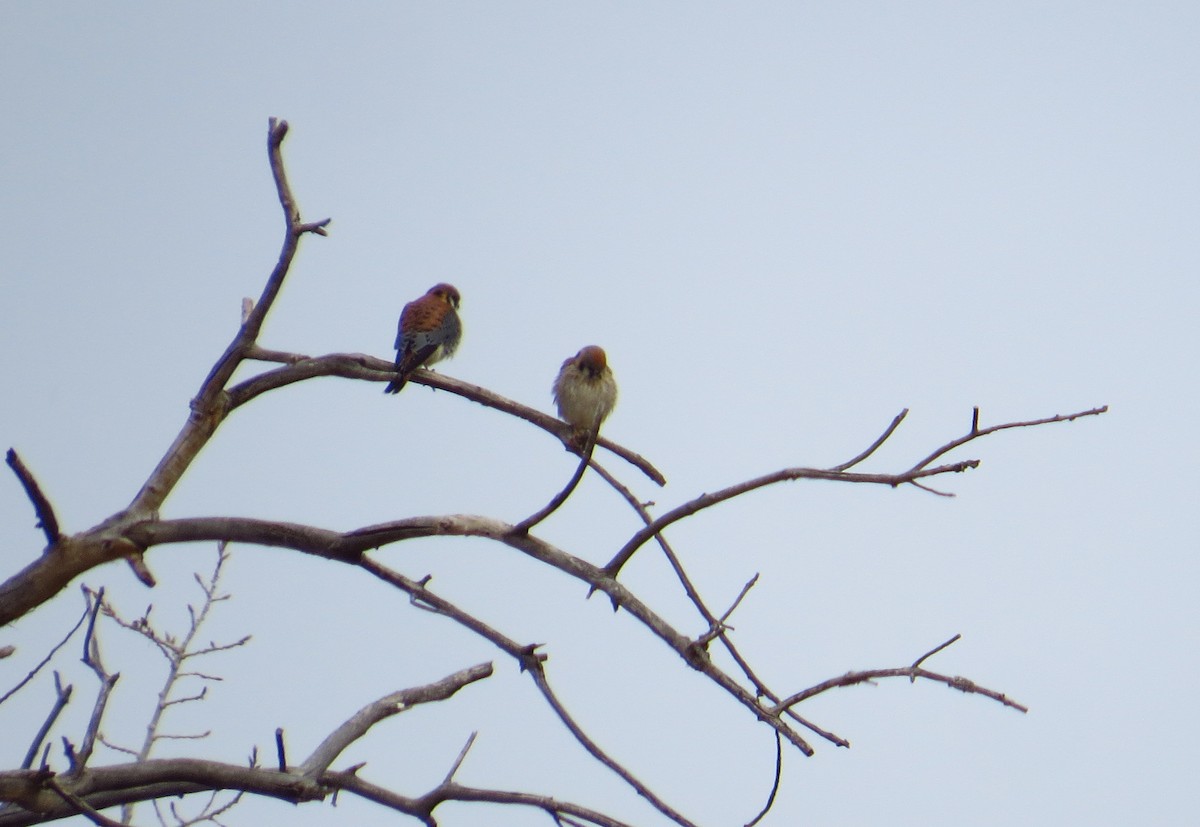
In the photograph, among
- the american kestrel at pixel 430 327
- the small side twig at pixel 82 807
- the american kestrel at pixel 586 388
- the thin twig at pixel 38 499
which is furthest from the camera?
the american kestrel at pixel 430 327

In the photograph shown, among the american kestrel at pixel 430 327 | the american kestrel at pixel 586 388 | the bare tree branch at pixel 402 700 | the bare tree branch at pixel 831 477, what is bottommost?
the bare tree branch at pixel 402 700

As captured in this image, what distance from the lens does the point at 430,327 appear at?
6977 millimetres

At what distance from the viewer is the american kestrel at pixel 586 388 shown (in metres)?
6.48

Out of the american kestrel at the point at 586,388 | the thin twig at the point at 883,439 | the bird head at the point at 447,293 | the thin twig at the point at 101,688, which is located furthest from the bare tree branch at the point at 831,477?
the bird head at the point at 447,293

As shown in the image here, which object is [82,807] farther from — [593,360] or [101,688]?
A: [593,360]

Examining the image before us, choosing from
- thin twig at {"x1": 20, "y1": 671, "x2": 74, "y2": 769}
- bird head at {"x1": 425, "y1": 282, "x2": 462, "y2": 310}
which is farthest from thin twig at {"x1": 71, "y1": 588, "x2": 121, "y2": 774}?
bird head at {"x1": 425, "y1": 282, "x2": 462, "y2": 310}

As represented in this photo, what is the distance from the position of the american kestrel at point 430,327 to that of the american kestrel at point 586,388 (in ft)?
2.52

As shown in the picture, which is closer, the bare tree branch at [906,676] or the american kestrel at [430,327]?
the bare tree branch at [906,676]

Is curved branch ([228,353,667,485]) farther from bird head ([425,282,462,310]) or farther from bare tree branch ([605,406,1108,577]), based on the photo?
bird head ([425,282,462,310])

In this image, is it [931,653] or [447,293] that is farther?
[447,293]

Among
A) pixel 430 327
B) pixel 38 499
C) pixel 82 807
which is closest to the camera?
pixel 82 807

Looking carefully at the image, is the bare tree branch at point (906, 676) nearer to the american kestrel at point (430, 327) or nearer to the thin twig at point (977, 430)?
the thin twig at point (977, 430)

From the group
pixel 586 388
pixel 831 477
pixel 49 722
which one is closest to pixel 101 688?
pixel 49 722

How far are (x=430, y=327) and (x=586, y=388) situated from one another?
3.64 ft
